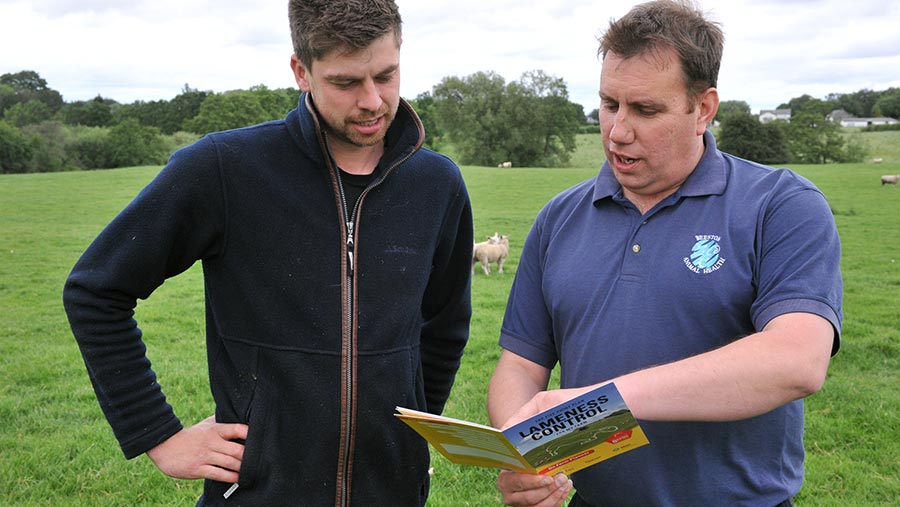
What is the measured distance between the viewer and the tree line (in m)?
58.8

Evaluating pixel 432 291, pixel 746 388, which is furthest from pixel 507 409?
pixel 746 388

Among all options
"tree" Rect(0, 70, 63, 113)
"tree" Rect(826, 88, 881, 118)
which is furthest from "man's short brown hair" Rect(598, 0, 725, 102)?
"tree" Rect(826, 88, 881, 118)

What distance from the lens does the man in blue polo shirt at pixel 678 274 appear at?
7.65ft

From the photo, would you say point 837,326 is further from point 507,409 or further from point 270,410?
point 270,410

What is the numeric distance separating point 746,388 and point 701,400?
0.39 ft

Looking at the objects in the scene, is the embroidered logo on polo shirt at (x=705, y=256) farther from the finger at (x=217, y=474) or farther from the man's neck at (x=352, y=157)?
the finger at (x=217, y=474)

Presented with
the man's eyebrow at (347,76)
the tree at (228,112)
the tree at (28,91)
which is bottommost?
the man's eyebrow at (347,76)

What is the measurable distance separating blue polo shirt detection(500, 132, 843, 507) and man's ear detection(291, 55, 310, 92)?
109cm

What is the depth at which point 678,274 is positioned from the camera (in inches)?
97.3

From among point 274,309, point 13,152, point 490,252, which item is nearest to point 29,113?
point 13,152

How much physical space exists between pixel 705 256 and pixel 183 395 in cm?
579

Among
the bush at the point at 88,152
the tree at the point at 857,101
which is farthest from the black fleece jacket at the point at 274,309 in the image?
the tree at the point at 857,101

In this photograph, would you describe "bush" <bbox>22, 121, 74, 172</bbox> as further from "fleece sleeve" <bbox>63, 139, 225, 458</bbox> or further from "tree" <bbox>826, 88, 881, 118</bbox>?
"tree" <bbox>826, 88, 881, 118</bbox>

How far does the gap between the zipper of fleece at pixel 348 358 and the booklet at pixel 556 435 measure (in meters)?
0.35
